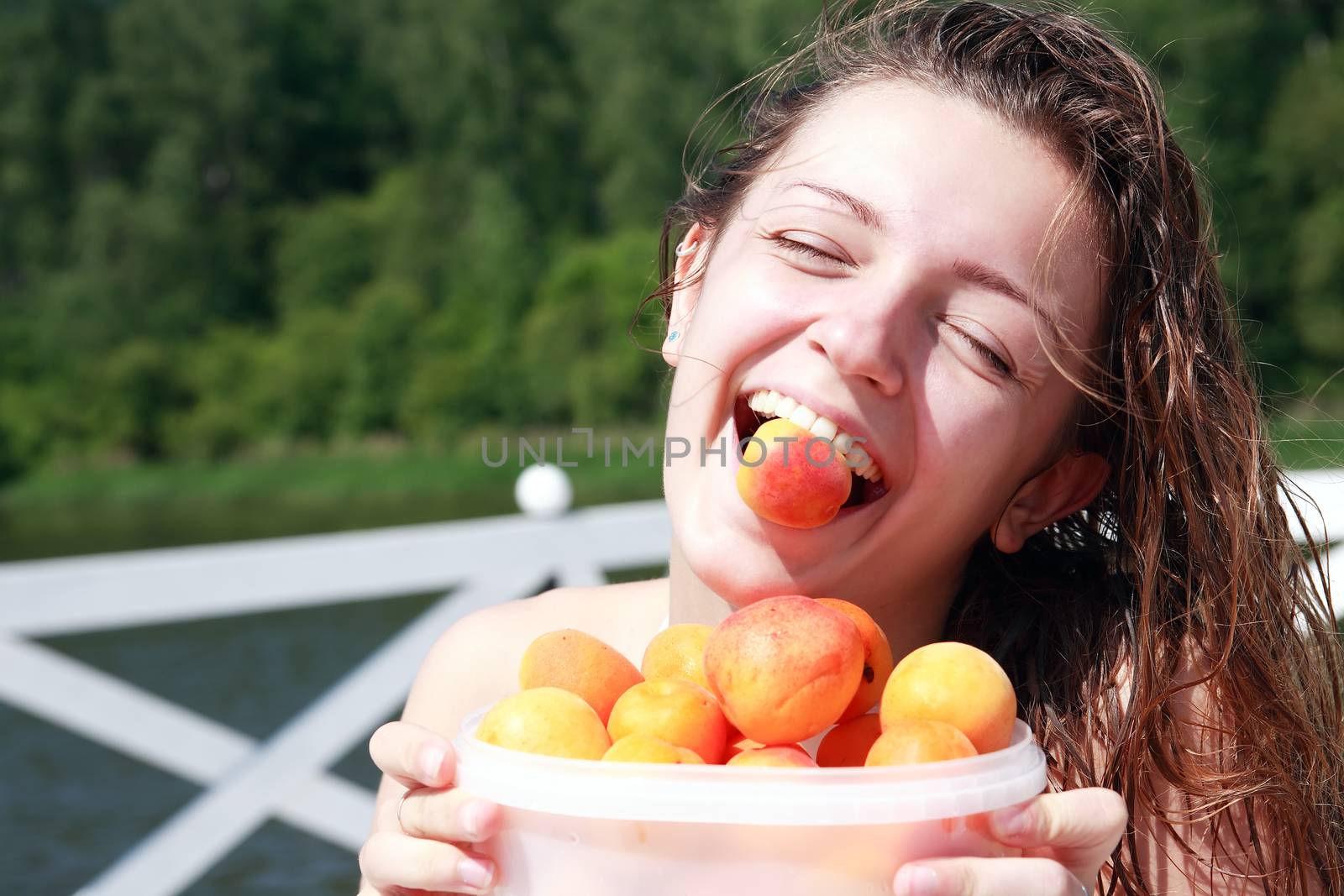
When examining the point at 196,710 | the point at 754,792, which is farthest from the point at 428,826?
the point at 196,710

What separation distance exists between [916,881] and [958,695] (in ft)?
0.44

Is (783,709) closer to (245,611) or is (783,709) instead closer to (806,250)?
(806,250)

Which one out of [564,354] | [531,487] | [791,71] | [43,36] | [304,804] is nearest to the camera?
[791,71]

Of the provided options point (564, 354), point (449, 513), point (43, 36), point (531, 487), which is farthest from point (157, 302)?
Result: point (531, 487)

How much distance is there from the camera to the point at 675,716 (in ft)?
3.10

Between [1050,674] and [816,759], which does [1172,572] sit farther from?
[816,759]

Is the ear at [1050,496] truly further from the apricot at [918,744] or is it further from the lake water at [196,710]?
the lake water at [196,710]

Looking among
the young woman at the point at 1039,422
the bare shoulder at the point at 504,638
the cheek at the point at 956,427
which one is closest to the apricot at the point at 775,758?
the young woman at the point at 1039,422

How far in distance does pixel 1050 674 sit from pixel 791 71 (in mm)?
876

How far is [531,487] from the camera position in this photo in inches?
106

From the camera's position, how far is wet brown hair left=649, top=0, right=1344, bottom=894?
136 centimetres

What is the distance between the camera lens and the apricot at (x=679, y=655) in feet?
3.62

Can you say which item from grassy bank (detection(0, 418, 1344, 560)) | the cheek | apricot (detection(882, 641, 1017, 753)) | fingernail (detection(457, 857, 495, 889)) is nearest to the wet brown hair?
the cheek

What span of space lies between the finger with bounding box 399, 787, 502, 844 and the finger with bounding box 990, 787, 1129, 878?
352 millimetres
